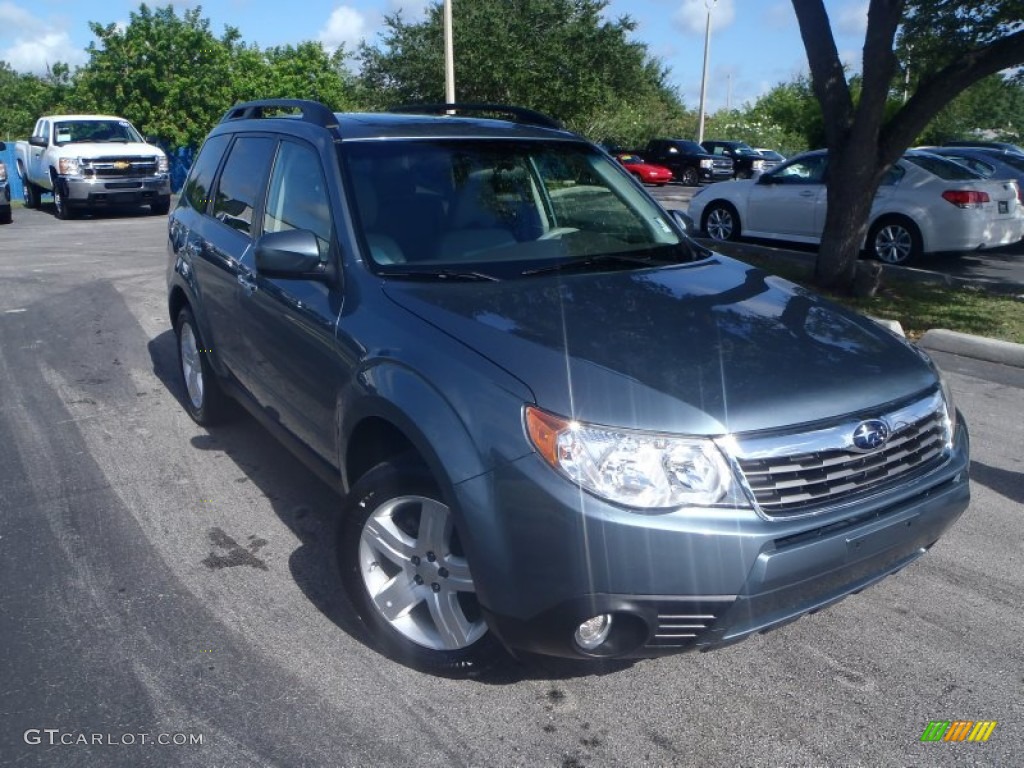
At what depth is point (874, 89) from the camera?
9.16 metres

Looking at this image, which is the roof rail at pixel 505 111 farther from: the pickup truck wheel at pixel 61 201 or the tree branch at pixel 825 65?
the pickup truck wheel at pixel 61 201

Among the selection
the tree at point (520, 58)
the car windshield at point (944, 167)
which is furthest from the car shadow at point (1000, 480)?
the tree at point (520, 58)

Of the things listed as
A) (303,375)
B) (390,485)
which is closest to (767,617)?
(390,485)

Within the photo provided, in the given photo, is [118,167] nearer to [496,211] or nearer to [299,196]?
[299,196]

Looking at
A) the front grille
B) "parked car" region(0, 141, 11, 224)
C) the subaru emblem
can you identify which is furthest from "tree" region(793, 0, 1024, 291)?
"parked car" region(0, 141, 11, 224)

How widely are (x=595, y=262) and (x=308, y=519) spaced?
6.19 feet

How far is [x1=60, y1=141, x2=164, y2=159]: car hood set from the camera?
19.2 meters

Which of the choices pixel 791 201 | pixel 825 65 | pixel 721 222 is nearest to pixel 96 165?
pixel 721 222

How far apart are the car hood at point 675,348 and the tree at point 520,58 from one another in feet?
96.2

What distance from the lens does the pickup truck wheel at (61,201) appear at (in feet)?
63.6

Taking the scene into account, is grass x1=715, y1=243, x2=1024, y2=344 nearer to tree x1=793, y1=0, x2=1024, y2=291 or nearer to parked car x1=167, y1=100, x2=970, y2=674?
tree x1=793, y1=0, x2=1024, y2=291

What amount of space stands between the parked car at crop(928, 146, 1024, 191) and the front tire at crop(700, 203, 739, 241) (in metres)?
2.97

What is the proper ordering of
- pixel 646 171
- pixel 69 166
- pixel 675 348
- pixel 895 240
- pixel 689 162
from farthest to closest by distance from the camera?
1. pixel 689 162
2. pixel 646 171
3. pixel 69 166
4. pixel 895 240
5. pixel 675 348

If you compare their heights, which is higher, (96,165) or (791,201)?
(96,165)
